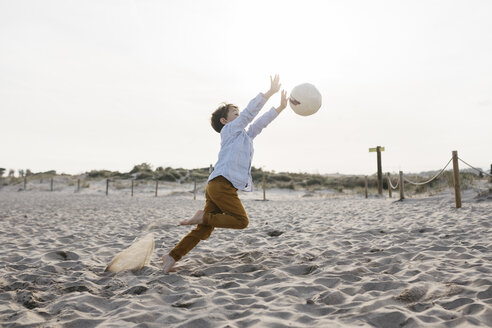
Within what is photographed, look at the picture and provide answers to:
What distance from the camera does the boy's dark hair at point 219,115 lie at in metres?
3.50

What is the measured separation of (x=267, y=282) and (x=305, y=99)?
1715 millimetres

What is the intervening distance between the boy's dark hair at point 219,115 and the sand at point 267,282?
137 cm

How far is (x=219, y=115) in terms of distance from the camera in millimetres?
3510

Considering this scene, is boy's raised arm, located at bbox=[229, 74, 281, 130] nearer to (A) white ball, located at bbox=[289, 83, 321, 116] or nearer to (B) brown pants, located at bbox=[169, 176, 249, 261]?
(A) white ball, located at bbox=[289, 83, 321, 116]

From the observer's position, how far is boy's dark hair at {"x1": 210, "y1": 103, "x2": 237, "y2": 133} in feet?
11.5

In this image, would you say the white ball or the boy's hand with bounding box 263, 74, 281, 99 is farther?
the white ball

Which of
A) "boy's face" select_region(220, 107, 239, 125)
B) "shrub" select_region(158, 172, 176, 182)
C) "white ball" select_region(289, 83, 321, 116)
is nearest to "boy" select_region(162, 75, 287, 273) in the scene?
"boy's face" select_region(220, 107, 239, 125)

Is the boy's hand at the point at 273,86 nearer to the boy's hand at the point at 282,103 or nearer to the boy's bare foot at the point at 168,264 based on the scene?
the boy's hand at the point at 282,103

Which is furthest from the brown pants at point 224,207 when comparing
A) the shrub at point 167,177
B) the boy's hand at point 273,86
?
the shrub at point 167,177

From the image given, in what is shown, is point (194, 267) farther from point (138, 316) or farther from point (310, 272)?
point (138, 316)

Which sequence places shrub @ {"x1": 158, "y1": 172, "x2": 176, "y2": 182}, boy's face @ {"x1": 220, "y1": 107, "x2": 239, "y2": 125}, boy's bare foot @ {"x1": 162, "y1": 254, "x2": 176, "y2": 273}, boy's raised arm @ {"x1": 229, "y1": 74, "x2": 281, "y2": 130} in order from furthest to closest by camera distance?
shrub @ {"x1": 158, "y1": 172, "x2": 176, "y2": 182} → boy's face @ {"x1": 220, "y1": 107, "x2": 239, "y2": 125} → boy's bare foot @ {"x1": 162, "y1": 254, "x2": 176, "y2": 273} → boy's raised arm @ {"x1": 229, "y1": 74, "x2": 281, "y2": 130}

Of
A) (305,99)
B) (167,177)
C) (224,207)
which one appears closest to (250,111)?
(305,99)

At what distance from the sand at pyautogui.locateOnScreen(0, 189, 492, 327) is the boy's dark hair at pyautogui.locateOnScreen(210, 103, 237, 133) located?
4.48 feet

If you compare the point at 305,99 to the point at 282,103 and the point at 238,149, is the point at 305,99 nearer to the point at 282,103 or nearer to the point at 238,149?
the point at 282,103
